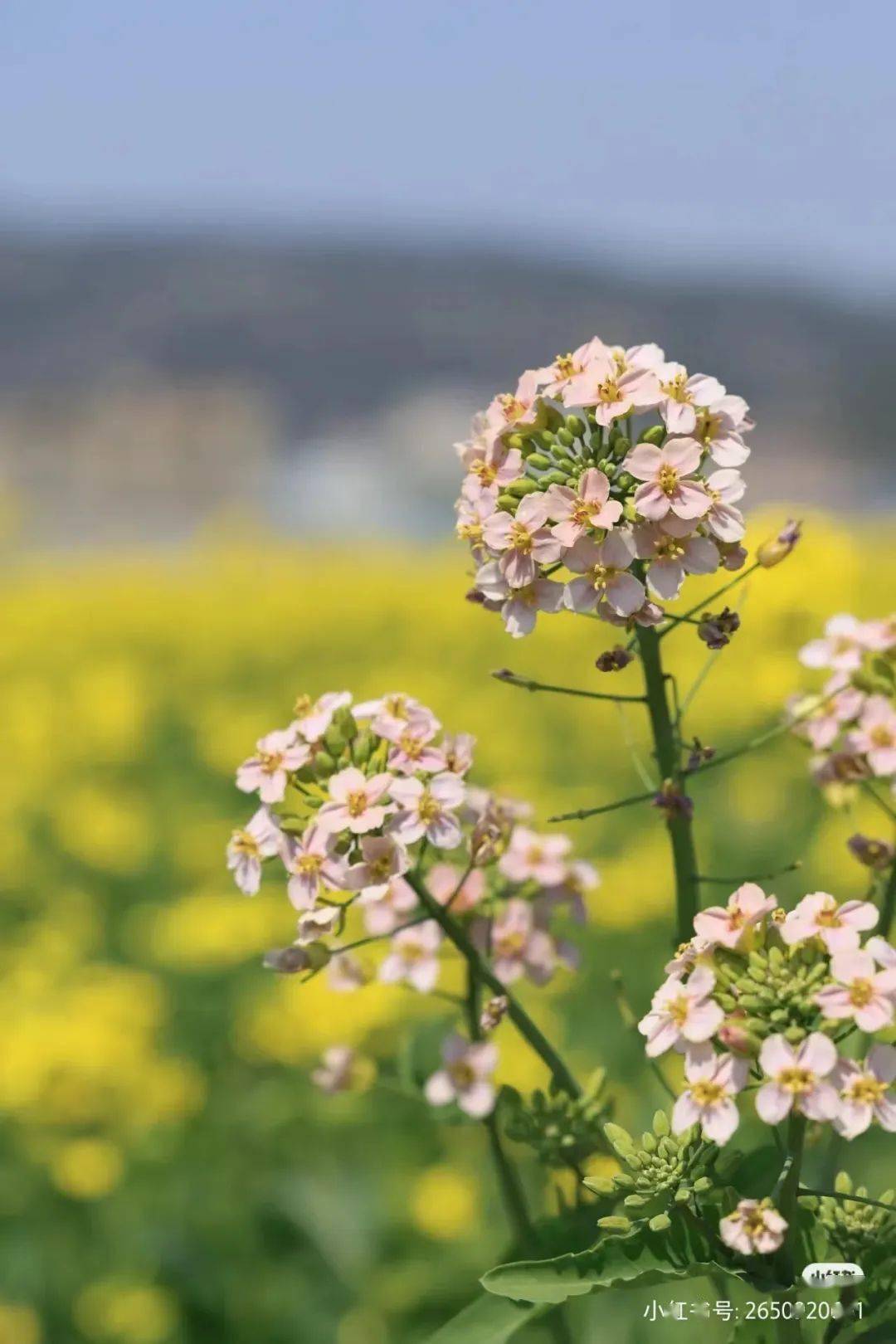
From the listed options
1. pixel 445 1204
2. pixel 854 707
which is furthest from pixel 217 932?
pixel 854 707

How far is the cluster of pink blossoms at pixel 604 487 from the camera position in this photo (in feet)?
4.09

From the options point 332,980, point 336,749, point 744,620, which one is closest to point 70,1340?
point 332,980

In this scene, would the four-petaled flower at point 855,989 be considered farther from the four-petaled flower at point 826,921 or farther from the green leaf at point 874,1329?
the green leaf at point 874,1329

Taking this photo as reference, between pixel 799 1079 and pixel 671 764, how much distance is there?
35 centimetres

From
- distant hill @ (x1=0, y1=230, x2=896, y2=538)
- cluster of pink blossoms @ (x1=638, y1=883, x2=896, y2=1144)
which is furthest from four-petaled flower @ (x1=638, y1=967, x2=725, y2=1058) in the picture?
distant hill @ (x1=0, y1=230, x2=896, y2=538)

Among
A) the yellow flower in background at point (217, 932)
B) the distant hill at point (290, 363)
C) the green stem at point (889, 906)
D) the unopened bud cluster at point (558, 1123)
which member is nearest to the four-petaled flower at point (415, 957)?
the unopened bud cluster at point (558, 1123)

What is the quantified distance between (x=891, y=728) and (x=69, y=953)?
3.30 m

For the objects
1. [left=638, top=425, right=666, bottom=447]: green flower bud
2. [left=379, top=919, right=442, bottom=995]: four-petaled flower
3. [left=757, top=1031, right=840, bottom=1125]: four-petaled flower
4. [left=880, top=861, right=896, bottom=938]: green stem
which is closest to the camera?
[left=757, top=1031, right=840, bottom=1125]: four-petaled flower

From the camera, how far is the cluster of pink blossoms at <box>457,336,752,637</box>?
4.09ft

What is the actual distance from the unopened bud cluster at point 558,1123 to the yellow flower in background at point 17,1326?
2.13 m

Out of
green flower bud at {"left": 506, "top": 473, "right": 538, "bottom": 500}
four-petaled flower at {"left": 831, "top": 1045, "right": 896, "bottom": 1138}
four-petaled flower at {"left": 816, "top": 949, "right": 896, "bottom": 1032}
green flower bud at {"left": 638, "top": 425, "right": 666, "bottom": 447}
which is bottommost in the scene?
four-petaled flower at {"left": 831, "top": 1045, "right": 896, "bottom": 1138}

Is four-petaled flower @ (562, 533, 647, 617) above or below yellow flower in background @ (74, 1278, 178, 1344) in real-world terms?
above

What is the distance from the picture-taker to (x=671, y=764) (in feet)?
4.51

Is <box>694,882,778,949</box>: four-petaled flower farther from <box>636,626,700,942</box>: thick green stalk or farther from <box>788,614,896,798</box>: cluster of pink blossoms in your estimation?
<box>788,614,896,798</box>: cluster of pink blossoms
